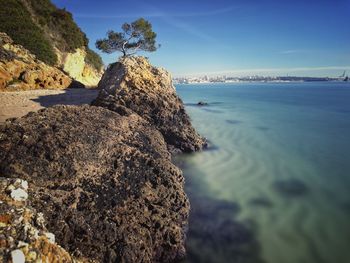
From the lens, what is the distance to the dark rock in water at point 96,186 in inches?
143

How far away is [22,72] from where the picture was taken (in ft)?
53.0

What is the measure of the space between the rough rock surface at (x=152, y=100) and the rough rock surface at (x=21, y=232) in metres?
5.29

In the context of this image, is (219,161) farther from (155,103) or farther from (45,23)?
(45,23)

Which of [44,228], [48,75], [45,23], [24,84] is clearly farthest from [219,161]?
[45,23]

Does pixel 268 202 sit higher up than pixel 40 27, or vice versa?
A: pixel 40 27

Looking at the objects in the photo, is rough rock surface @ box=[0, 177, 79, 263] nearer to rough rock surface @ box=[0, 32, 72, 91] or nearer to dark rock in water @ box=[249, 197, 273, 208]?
dark rock in water @ box=[249, 197, 273, 208]

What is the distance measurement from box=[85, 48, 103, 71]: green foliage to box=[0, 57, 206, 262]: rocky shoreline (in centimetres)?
3077

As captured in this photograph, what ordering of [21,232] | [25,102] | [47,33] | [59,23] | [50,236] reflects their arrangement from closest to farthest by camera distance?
[21,232]
[50,236]
[25,102]
[47,33]
[59,23]

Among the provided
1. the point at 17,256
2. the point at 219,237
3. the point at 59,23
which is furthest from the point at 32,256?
the point at 59,23

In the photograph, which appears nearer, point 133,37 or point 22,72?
point 22,72

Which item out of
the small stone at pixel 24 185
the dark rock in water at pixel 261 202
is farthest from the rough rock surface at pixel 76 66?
the small stone at pixel 24 185

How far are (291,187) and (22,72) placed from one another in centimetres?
1616

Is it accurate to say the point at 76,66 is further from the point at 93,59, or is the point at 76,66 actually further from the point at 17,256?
the point at 17,256

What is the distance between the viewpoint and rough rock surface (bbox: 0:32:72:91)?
49.3 ft
